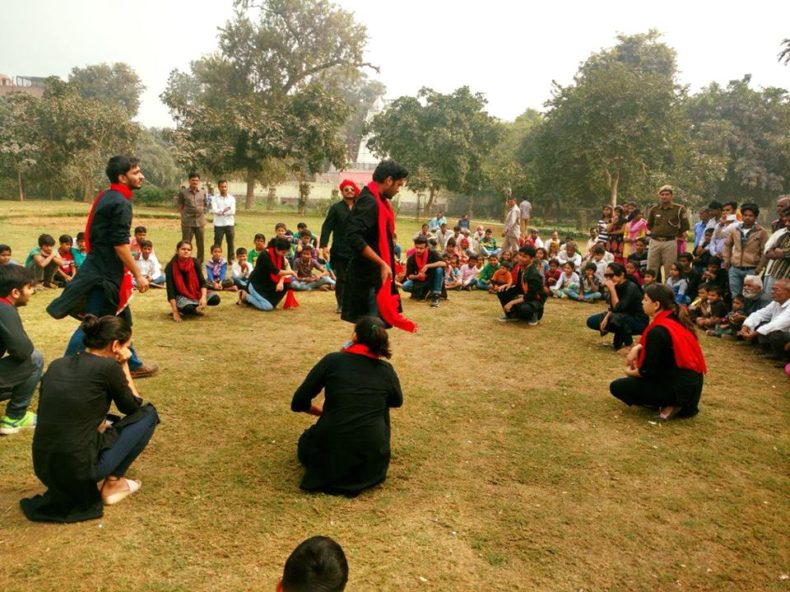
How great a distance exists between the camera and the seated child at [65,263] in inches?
394

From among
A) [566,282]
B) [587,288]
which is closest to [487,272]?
[566,282]

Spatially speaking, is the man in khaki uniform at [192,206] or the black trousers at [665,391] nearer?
the black trousers at [665,391]

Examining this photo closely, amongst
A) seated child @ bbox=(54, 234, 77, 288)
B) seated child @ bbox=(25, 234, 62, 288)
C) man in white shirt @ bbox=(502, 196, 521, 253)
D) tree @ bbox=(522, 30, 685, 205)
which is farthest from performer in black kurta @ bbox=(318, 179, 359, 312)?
tree @ bbox=(522, 30, 685, 205)

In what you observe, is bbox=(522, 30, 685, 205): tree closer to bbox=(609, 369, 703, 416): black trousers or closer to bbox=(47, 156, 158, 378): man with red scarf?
bbox=(609, 369, 703, 416): black trousers

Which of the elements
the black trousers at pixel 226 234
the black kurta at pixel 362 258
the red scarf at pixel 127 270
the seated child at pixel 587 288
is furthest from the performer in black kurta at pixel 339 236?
the seated child at pixel 587 288

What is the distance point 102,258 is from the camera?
191 inches

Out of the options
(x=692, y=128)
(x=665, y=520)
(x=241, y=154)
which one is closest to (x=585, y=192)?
(x=692, y=128)

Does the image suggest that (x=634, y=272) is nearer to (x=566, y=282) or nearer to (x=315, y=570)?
(x=566, y=282)

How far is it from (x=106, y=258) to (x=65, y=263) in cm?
611

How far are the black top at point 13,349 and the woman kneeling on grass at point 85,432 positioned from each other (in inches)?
40.4

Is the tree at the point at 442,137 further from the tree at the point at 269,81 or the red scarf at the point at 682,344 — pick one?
the red scarf at the point at 682,344

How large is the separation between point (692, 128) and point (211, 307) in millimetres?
35896

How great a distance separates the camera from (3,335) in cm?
396

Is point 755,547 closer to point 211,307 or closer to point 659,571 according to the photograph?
point 659,571
